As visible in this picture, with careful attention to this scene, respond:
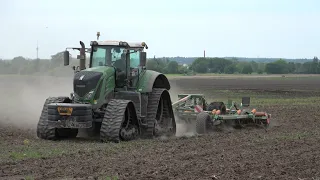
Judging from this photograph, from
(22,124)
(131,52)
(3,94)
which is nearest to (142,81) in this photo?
(131,52)

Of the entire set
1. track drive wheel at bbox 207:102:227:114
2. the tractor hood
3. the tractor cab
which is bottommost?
track drive wheel at bbox 207:102:227:114

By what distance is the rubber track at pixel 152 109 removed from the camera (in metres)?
14.8

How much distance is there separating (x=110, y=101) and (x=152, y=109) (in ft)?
5.79

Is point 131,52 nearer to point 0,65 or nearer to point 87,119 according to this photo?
point 87,119

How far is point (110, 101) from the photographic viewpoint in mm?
13680

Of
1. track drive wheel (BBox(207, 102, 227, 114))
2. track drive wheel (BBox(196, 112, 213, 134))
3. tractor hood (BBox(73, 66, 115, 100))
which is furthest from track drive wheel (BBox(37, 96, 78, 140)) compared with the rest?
track drive wheel (BBox(207, 102, 227, 114))

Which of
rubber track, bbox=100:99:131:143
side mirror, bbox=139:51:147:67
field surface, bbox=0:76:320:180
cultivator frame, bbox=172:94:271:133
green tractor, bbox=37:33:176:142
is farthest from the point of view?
cultivator frame, bbox=172:94:271:133

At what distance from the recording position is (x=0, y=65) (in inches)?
1102

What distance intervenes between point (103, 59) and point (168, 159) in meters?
5.17

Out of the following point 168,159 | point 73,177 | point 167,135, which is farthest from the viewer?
point 167,135

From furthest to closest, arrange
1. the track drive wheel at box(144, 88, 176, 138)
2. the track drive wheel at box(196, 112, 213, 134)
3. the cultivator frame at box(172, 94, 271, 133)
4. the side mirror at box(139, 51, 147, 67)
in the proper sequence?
1. the cultivator frame at box(172, 94, 271, 133)
2. the track drive wheel at box(196, 112, 213, 134)
3. the track drive wheel at box(144, 88, 176, 138)
4. the side mirror at box(139, 51, 147, 67)

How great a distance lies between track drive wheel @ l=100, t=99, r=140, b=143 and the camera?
13.2 metres

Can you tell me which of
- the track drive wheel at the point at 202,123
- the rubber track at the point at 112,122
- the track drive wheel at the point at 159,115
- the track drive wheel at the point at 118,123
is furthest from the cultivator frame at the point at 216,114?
the rubber track at the point at 112,122

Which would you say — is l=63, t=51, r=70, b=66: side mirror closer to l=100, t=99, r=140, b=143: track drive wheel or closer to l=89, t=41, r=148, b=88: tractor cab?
l=89, t=41, r=148, b=88: tractor cab
